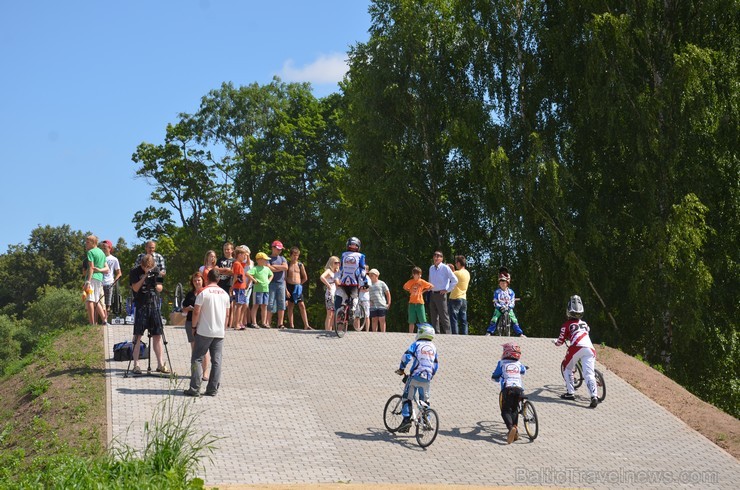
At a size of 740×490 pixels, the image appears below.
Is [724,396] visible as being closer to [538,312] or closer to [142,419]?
[538,312]

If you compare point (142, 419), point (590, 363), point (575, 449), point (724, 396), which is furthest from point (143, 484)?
point (724, 396)

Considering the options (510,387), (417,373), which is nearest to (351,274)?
(417,373)

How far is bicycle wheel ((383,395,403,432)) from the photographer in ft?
52.4

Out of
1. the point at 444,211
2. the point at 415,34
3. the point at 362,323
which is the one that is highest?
the point at 415,34

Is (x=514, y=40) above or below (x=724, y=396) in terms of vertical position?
above

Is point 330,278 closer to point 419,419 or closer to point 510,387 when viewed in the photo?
point 510,387

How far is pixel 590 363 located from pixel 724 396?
1472 centimetres

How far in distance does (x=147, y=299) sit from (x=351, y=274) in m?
5.09

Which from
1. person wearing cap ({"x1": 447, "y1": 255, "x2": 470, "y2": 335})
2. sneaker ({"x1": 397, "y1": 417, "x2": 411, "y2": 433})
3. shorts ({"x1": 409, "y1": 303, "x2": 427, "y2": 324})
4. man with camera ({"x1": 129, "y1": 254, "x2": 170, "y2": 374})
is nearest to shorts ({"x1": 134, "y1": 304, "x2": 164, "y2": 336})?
man with camera ({"x1": 129, "y1": 254, "x2": 170, "y2": 374})

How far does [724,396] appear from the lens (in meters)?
31.6

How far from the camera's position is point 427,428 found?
15.6 metres

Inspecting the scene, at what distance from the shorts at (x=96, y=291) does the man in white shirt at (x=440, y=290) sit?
7.03 m

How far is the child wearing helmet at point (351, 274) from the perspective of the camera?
70.6 feet

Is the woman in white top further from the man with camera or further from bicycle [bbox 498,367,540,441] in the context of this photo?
bicycle [bbox 498,367,540,441]
